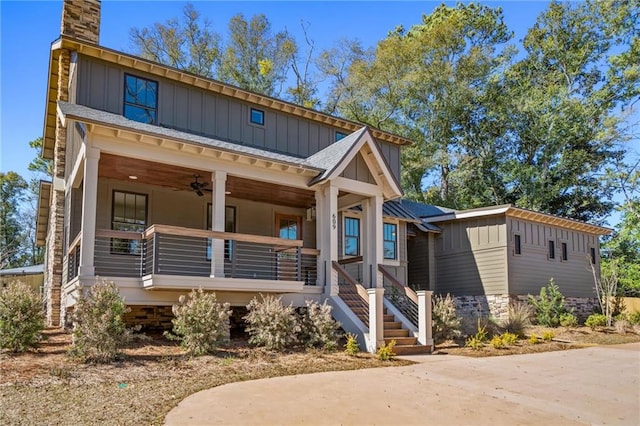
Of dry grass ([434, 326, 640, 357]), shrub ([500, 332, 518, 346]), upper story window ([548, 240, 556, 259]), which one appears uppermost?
upper story window ([548, 240, 556, 259])

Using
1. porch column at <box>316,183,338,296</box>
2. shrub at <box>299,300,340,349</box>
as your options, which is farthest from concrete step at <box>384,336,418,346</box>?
porch column at <box>316,183,338,296</box>

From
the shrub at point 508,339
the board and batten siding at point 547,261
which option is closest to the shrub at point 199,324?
the shrub at point 508,339

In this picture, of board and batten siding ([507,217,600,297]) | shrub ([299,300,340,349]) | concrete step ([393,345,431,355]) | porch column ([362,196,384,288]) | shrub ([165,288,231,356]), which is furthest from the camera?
board and batten siding ([507,217,600,297])

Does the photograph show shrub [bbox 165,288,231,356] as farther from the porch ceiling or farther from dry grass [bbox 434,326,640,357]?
dry grass [bbox 434,326,640,357]

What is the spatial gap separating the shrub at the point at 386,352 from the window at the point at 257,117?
28.5 feet

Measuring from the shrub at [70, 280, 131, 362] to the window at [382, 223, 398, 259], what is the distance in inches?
449

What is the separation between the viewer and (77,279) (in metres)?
10.2

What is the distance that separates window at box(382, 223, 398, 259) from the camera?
62.3 ft

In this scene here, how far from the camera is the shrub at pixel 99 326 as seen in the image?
27.8 ft

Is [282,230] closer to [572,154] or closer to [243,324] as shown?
[243,324]

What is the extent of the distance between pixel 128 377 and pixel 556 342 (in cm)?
1207

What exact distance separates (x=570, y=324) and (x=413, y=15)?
26374 mm

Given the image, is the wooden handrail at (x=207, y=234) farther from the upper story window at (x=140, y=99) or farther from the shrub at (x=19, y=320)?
the upper story window at (x=140, y=99)

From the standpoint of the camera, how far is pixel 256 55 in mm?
35875
